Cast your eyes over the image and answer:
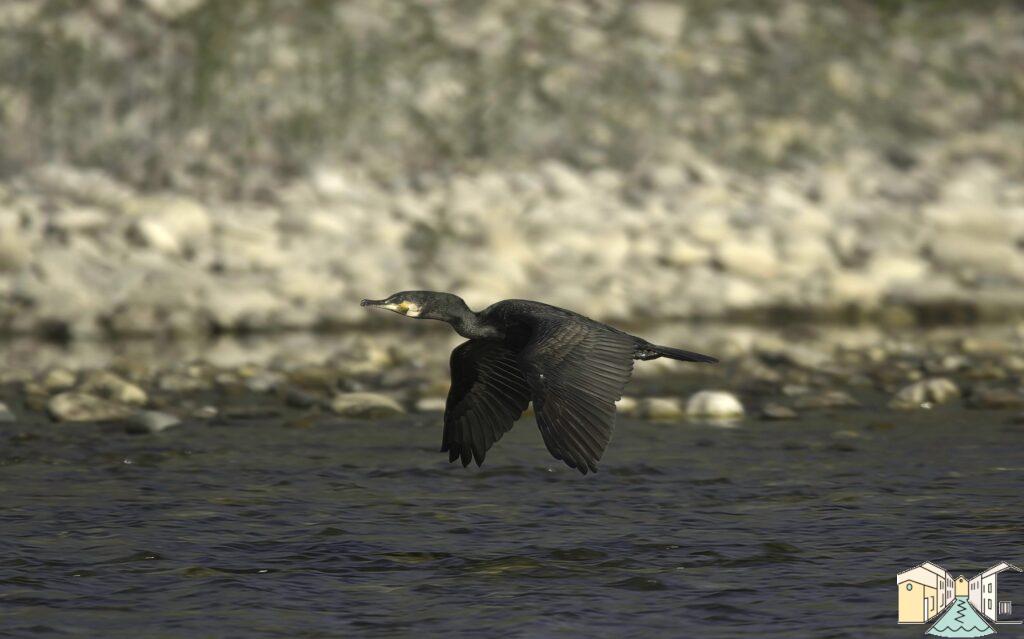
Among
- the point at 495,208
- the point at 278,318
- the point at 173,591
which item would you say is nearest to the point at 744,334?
the point at 495,208

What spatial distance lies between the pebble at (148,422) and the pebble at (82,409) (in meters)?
0.29

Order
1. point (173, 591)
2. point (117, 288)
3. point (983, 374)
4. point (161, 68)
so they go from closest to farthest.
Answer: point (173, 591) → point (983, 374) → point (117, 288) → point (161, 68)

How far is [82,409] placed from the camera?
30.8 ft

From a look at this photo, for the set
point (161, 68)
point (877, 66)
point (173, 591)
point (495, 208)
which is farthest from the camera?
point (877, 66)

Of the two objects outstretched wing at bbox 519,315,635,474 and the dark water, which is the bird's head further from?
the dark water

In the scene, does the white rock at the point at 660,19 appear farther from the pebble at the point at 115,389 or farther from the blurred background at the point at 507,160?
the pebble at the point at 115,389

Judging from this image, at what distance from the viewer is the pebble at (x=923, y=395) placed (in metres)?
9.91

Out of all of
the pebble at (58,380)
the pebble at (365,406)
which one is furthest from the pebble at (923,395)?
the pebble at (58,380)

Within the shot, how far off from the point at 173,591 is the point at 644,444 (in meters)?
3.62

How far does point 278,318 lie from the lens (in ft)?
46.4

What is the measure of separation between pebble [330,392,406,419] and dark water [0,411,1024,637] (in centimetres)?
41

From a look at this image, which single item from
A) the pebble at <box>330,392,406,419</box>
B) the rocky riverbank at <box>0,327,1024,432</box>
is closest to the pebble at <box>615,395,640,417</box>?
the rocky riverbank at <box>0,327,1024,432</box>

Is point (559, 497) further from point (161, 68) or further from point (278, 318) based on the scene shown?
point (161, 68)

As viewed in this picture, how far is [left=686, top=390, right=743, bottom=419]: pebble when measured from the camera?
9689 millimetres
